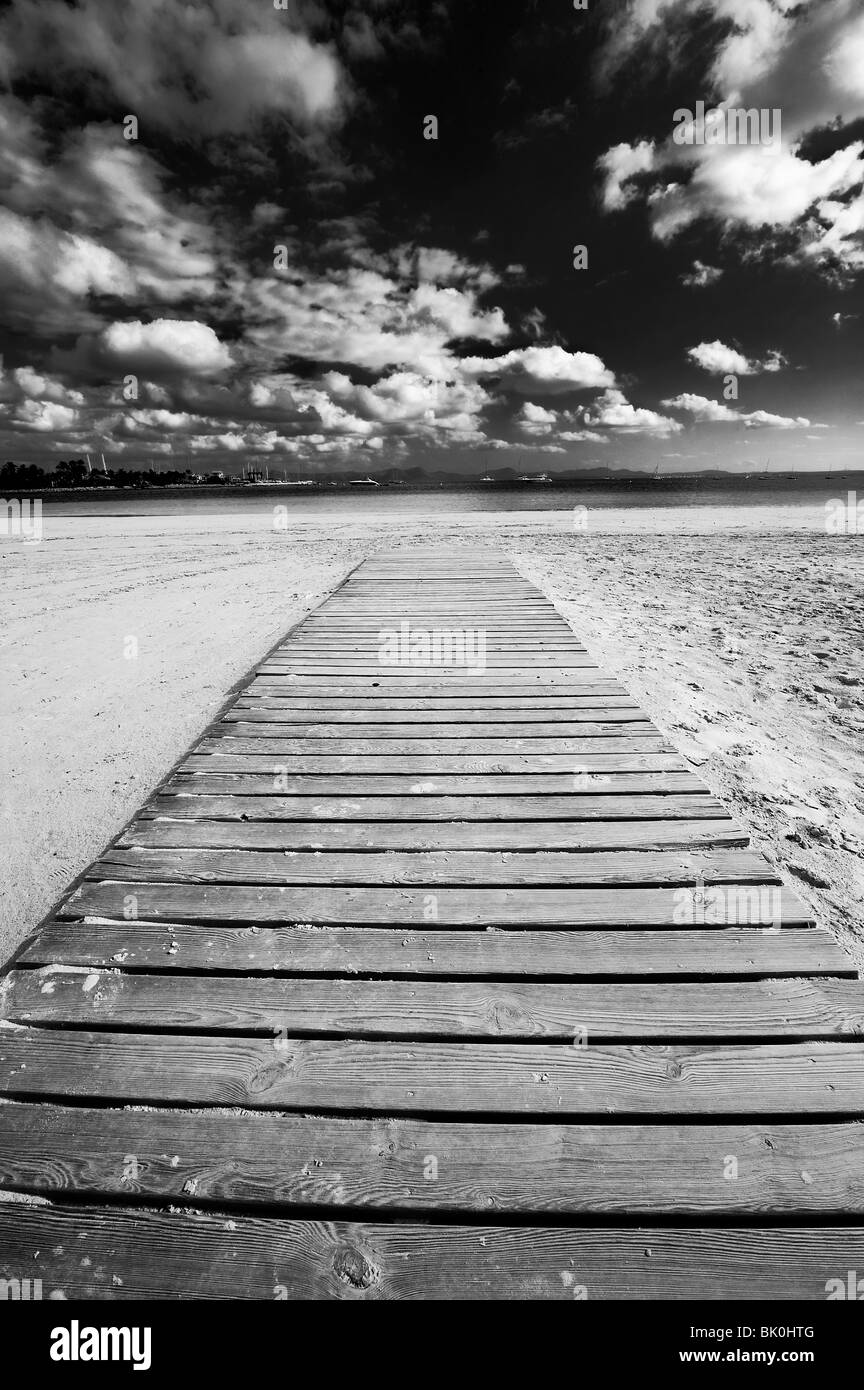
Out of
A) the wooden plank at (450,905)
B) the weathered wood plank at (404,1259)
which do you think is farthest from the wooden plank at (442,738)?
the weathered wood plank at (404,1259)

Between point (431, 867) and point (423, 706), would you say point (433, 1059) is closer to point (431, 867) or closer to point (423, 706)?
point (431, 867)

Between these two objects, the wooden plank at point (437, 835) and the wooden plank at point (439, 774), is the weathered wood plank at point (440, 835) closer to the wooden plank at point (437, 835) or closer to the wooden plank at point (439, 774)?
the wooden plank at point (437, 835)

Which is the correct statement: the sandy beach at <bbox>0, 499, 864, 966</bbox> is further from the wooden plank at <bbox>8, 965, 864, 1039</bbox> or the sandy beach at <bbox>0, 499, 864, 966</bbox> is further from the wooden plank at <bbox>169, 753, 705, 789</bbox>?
the wooden plank at <bbox>8, 965, 864, 1039</bbox>

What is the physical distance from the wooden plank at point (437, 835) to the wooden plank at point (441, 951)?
0.53 meters

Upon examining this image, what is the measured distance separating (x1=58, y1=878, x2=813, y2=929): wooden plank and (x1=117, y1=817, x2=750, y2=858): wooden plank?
0.29 metres

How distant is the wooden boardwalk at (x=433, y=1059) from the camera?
4.40 feet

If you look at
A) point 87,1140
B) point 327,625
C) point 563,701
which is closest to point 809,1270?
point 87,1140

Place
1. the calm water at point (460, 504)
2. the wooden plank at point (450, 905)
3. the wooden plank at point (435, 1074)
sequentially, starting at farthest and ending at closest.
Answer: the calm water at point (460, 504), the wooden plank at point (450, 905), the wooden plank at point (435, 1074)

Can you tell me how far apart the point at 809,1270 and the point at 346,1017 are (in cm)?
128

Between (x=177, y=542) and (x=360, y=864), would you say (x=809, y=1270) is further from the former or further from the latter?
(x=177, y=542)

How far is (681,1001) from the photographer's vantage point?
6.26ft

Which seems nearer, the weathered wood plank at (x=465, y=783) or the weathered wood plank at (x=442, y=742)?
the weathered wood plank at (x=465, y=783)

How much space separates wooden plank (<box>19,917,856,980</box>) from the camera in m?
2.03

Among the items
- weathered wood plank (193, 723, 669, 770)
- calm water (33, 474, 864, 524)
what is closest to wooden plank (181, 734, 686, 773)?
weathered wood plank (193, 723, 669, 770)
